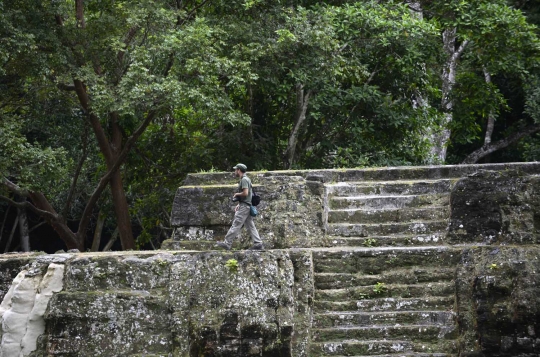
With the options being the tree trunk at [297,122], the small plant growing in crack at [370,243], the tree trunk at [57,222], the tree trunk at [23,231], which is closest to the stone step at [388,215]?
the small plant growing in crack at [370,243]

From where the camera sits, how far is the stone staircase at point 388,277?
7.95 m

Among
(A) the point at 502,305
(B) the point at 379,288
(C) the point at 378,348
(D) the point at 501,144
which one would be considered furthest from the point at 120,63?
(D) the point at 501,144

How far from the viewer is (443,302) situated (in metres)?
8.21

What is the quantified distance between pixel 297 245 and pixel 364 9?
5.11 m

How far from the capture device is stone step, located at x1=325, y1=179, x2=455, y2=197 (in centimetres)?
983

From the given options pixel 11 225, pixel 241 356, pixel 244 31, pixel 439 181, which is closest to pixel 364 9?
pixel 244 31

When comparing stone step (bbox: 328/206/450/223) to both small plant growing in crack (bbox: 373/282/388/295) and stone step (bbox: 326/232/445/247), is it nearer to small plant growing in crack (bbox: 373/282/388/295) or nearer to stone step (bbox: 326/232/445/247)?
stone step (bbox: 326/232/445/247)

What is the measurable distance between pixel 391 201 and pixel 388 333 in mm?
A: 2109

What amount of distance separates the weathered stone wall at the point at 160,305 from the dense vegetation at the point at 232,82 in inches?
158

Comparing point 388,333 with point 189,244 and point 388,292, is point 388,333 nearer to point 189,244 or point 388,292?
point 388,292

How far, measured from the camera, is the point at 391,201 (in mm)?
9734

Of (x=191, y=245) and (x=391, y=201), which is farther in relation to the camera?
(x=391, y=201)

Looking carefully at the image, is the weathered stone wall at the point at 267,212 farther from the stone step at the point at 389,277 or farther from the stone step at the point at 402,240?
the stone step at the point at 389,277

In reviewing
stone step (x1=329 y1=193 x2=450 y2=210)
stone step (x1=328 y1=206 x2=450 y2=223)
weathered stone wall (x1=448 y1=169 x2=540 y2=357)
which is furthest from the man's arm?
weathered stone wall (x1=448 y1=169 x2=540 y2=357)
